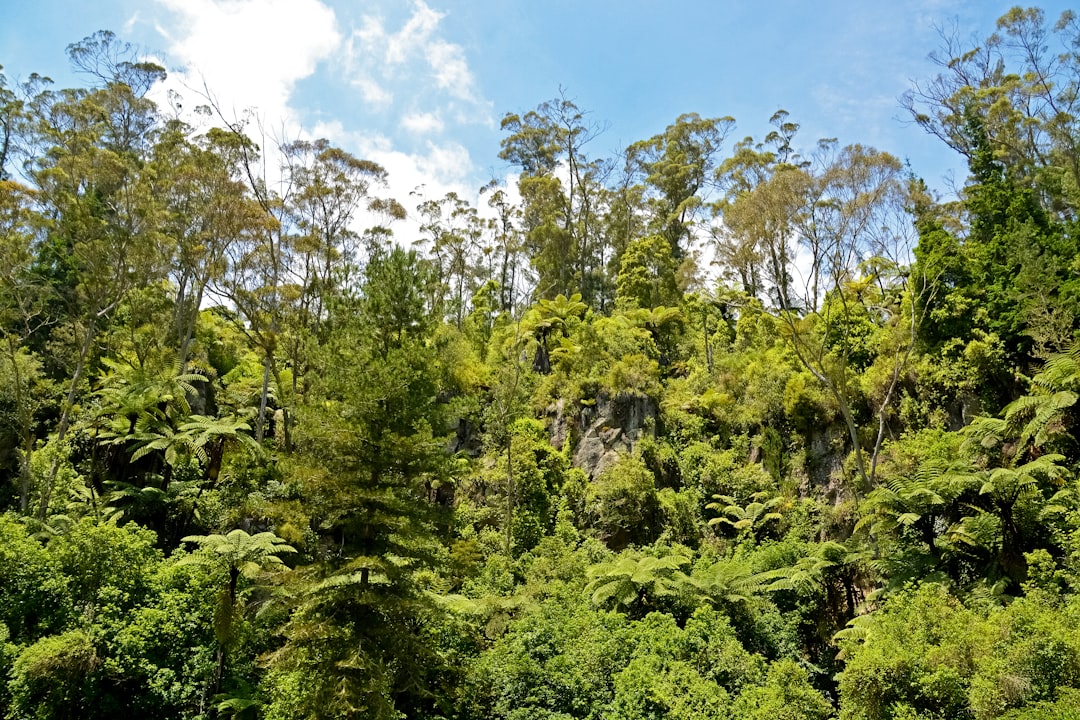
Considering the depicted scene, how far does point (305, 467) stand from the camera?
1003cm

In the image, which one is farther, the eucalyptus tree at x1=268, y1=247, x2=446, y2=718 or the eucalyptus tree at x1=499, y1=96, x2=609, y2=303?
the eucalyptus tree at x1=499, y1=96, x2=609, y2=303

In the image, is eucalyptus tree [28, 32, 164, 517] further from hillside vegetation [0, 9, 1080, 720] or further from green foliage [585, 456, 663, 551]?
green foliage [585, 456, 663, 551]

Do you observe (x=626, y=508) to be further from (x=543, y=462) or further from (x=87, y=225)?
(x=87, y=225)

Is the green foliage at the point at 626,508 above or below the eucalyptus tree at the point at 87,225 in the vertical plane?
below

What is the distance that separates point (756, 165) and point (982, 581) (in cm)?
2163

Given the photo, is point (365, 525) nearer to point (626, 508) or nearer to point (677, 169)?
point (626, 508)

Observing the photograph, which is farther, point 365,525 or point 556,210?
point 556,210

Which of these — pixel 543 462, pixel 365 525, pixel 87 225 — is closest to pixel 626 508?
pixel 543 462

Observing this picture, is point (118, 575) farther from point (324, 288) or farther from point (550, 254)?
point (550, 254)

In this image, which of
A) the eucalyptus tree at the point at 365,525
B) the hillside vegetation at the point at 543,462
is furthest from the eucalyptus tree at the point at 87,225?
the eucalyptus tree at the point at 365,525

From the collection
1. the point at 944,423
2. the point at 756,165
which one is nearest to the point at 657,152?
the point at 756,165

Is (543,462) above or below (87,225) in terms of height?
below

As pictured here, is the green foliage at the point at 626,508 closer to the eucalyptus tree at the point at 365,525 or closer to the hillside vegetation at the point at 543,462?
the hillside vegetation at the point at 543,462

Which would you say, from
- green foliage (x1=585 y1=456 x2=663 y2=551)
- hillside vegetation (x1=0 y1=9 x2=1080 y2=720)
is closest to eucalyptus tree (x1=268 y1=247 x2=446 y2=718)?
hillside vegetation (x1=0 y1=9 x2=1080 y2=720)
